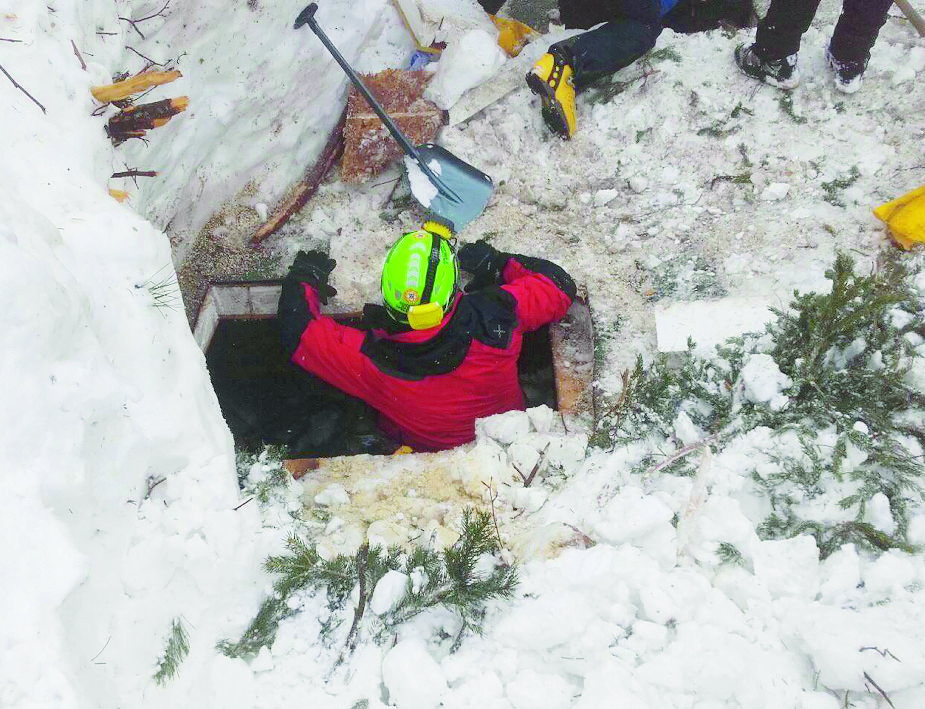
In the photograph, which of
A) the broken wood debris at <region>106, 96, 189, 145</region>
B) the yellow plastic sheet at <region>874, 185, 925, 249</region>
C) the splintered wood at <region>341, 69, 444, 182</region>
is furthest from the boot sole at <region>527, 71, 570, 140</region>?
the broken wood debris at <region>106, 96, 189, 145</region>

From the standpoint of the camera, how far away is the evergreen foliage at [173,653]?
5.93 feet

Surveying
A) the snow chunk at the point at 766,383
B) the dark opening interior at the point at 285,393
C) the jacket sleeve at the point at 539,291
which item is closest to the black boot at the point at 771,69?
the jacket sleeve at the point at 539,291

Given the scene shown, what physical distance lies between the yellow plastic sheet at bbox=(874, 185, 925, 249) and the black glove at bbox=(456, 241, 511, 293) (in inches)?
71.4

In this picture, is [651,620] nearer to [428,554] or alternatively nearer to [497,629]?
[497,629]

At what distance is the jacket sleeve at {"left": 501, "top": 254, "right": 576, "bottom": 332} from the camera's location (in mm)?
3389

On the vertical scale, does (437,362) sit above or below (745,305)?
below

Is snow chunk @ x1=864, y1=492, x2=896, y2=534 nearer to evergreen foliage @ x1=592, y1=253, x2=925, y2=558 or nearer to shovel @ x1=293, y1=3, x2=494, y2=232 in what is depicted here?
evergreen foliage @ x1=592, y1=253, x2=925, y2=558

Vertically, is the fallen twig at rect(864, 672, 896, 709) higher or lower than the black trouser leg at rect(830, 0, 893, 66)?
lower

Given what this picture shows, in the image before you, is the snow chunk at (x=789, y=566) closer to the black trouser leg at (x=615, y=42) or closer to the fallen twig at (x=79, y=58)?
the fallen twig at (x=79, y=58)

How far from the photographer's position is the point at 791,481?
88.0 inches

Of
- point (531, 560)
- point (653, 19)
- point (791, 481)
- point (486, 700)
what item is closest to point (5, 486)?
point (486, 700)

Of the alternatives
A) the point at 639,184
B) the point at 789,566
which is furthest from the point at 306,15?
the point at 789,566

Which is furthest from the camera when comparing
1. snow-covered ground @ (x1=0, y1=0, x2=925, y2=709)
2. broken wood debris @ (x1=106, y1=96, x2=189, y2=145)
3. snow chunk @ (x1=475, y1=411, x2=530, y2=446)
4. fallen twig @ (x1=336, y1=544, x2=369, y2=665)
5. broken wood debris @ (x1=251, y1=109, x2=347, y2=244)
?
broken wood debris @ (x1=251, y1=109, x2=347, y2=244)

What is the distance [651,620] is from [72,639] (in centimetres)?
144
